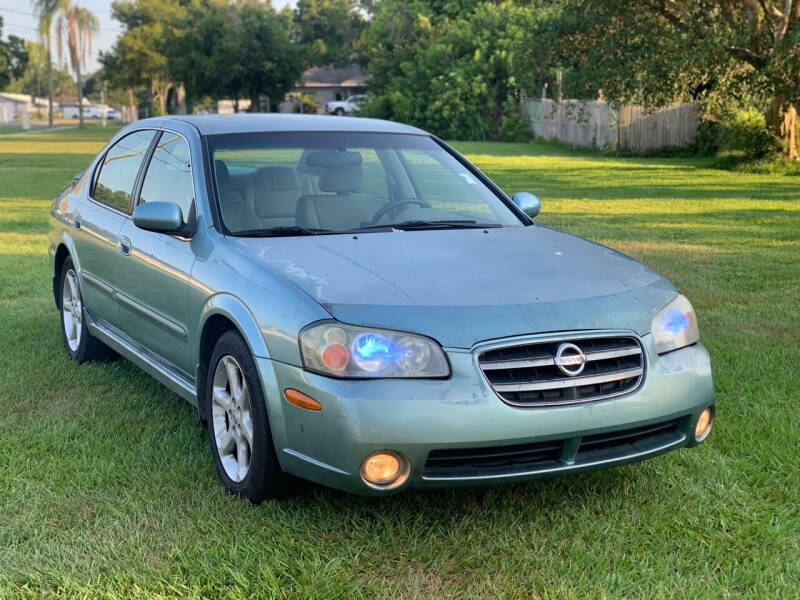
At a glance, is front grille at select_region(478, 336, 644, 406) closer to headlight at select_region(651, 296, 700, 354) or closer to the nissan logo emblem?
the nissan logo emblem

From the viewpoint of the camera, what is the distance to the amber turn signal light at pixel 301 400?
3438 mm

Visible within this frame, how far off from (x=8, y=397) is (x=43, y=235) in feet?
24.7

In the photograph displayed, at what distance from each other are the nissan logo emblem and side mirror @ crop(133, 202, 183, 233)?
1903mm

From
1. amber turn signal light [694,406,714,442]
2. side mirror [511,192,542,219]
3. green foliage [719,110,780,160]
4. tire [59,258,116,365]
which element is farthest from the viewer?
green foliage [719,110,780,160]

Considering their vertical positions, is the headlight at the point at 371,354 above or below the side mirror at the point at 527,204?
below

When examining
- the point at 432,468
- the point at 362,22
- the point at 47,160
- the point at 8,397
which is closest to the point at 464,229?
the point at 432,468

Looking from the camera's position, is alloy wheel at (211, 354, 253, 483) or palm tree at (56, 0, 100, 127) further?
palm tree at (56, 0, 100, 127)

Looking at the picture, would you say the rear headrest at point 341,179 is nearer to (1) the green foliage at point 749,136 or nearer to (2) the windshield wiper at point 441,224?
(2) the windshield wiper at point 441,224

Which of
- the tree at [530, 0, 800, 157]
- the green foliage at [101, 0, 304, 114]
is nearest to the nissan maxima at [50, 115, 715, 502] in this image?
the tree at [530, 0, 800, 157]

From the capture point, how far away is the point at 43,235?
41.0 feet

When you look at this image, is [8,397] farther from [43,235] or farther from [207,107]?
[207,107]

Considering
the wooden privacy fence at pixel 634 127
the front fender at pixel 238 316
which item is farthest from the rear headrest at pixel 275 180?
the wooden privacy fence at pixel 634 127

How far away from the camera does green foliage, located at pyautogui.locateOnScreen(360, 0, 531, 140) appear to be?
45781 mm

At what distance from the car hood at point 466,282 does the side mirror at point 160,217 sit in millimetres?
385
